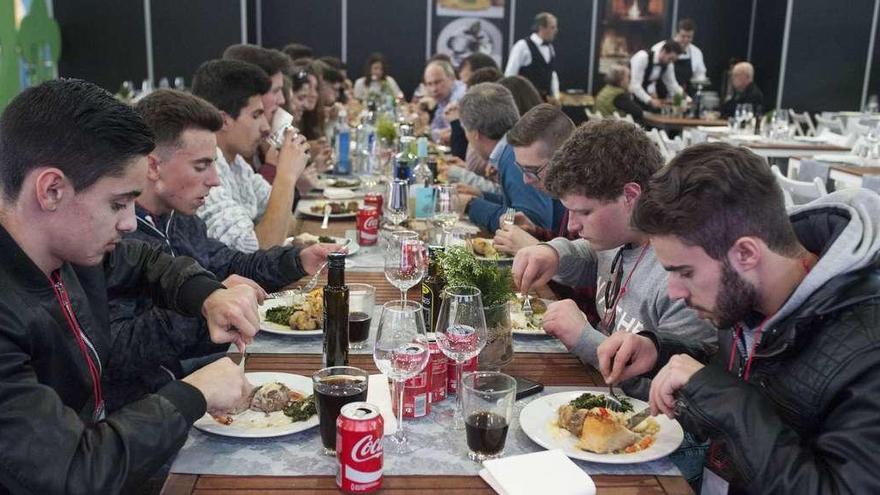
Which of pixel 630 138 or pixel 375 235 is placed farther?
pixel 375 235

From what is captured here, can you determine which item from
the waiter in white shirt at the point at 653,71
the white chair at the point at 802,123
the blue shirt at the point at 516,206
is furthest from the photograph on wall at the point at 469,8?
the blue shirt at the point at 516,206

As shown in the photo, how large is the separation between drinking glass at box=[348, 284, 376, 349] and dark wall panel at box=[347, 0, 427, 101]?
10.9 meters

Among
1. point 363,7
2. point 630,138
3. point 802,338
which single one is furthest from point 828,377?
point 363,7

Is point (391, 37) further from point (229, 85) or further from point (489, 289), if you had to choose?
point (489, 289)

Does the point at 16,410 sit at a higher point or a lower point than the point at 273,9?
lower

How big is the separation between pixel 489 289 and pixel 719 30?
1240 cm

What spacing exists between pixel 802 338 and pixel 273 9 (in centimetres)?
1197

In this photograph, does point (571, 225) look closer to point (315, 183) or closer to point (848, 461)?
point (848, 461)

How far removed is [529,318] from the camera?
2365mm

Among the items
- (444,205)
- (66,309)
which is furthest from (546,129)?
(66,309)

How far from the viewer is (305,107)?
625 cm

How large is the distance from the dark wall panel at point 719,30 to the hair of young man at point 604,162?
11510 millimetres

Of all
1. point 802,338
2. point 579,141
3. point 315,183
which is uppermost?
point 579,141

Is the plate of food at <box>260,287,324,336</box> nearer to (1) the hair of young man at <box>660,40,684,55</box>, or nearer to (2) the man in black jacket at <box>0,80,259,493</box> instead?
(2) the man in black jacket at <box>0,80,259,493</box>
